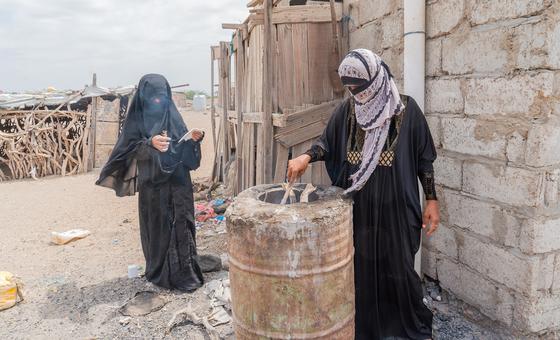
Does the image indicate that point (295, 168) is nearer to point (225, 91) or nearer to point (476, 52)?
point (476, 52)

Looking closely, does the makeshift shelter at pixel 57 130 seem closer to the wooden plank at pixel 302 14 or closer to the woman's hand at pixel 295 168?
the wooden plank at pixel 302 14

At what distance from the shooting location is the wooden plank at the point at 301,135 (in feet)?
15.0

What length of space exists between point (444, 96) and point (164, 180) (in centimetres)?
257

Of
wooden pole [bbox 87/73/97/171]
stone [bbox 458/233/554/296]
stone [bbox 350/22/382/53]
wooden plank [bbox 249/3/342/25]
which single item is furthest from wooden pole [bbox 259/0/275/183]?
wooden pole [bbox 87/73/97/171]

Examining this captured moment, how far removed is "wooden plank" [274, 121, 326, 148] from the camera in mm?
4586

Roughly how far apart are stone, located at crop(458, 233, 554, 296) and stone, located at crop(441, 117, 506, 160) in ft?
2.03

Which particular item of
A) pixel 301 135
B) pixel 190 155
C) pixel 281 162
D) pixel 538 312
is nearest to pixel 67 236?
pixel 190 155

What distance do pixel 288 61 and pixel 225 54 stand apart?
3902mm

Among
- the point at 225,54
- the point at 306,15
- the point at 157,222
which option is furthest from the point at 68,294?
the point at 225,54

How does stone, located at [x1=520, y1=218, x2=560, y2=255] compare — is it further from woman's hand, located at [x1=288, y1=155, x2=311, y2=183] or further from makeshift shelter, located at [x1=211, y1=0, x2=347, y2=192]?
makeshift shelter, located at [x1=211, y1=0, x2=347, y2=192]

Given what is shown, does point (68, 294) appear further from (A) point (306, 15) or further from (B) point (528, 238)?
(B) point (528, 238)

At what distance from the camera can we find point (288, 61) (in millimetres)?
4582

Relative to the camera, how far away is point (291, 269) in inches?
82.0

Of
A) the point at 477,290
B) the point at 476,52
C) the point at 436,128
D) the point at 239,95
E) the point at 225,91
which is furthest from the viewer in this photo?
the point at 225,91
